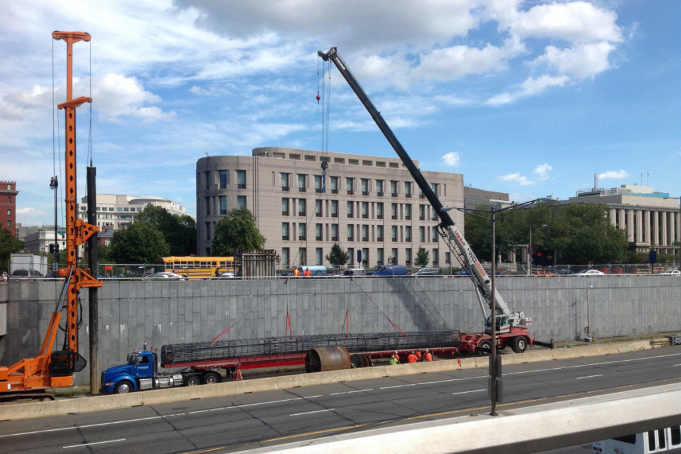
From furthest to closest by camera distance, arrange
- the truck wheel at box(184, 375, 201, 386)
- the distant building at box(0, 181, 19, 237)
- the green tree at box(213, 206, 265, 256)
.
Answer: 1. the distant building at box(0, 181, 19, 237)
2. the green tree at box(213, 206, 265, 256)
3. the truck wheel at box(184, 375, 201, 386)

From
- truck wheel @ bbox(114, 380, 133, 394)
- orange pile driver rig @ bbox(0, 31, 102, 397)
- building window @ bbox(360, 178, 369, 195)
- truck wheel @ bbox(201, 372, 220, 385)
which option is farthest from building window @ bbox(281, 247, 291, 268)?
orange pile driver rig @ bbox(0, 31, 102, 397)

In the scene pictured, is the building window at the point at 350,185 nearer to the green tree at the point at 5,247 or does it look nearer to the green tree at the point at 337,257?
the green tree at the point at 337,257

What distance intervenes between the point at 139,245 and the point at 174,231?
57.9 ft

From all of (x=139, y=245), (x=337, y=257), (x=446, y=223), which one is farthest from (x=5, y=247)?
(x=446, y=223)

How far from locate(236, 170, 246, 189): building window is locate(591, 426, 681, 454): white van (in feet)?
250

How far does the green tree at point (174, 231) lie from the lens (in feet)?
326

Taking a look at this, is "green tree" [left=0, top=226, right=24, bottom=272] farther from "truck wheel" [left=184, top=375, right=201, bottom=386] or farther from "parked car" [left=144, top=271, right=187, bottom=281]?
"truck wheel" [left=184, top=375, right=201, bottom=386]

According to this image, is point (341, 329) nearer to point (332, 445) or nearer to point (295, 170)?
point (332, 445)

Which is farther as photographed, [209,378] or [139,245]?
[139,245]

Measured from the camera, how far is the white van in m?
7.86

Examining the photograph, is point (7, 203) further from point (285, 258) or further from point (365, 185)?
point (365, 185)

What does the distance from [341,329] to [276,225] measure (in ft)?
150

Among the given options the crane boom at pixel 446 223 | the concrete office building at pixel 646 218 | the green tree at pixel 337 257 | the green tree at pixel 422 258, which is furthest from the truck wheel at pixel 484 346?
the concrete office building at pixel 646 218

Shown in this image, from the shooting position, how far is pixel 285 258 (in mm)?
84125
